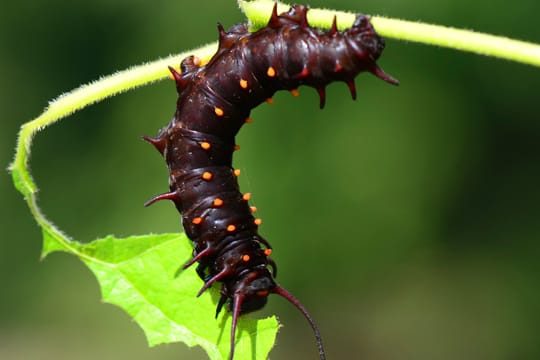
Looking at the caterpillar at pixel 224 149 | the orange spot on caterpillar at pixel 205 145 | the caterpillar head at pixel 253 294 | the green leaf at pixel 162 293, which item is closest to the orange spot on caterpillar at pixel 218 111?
the caterpillar at pixel 224 149

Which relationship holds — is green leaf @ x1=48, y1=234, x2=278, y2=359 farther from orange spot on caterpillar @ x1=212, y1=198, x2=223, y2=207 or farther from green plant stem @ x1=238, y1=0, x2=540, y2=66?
green plant stem @ x1=238, y1=0, x2=540, y2=66

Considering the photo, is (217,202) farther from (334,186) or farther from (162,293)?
(334,186)

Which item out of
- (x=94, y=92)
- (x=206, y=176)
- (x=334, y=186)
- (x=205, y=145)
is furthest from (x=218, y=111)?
(x=334, y=186)

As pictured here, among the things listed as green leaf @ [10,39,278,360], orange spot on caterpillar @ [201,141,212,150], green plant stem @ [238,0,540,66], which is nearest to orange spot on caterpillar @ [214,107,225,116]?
orange spot on caterpillar @ [201,141,212,150]

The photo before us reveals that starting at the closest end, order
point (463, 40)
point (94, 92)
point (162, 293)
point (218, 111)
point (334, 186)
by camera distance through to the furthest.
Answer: point (463, 40) → point (94, 92) → point (218, 111) → point (162, 293) → point (334, 186)

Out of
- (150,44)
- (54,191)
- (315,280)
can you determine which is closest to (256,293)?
(315,280)
